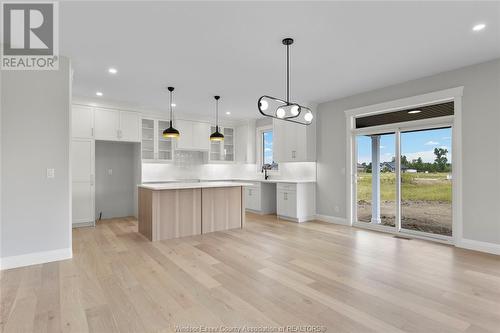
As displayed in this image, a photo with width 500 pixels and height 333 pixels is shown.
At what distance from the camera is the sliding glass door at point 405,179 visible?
15.1ft

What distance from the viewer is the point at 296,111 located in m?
3.63

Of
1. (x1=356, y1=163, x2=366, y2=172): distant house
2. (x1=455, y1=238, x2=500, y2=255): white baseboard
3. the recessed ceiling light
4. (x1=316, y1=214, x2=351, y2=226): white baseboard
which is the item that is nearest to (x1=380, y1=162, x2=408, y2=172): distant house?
(x1=356, y1=163, x2=366, y2=172): distant house

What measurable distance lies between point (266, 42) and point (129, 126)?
4359mm

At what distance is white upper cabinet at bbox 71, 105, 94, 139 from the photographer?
5.64 m

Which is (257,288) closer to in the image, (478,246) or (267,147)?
(478,246)

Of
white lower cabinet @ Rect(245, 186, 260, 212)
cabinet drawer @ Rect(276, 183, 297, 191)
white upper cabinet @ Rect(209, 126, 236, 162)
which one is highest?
white upper cabinet @ Rect(209, 126, 236, 162)

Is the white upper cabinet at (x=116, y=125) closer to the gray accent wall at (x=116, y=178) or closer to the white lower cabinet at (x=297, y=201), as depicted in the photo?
the gray accent wall at (x=116, y=178)

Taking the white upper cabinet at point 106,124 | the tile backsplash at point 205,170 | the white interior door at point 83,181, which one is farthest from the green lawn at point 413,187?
the white interior door at point 83,181

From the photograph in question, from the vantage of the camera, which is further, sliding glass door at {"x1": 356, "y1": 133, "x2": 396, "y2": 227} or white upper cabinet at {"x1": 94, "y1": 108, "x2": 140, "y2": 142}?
white upper cabinet at {"x1": 94, "y1": 108, "x2": 140, "y2": 142}

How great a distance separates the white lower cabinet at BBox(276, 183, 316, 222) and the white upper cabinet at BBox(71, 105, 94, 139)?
4.53 metres

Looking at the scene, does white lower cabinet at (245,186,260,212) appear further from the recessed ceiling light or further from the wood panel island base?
the recessed ceiling light

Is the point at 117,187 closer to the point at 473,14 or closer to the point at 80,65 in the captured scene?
the point at 80,65

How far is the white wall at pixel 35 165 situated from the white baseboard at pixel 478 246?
5.81 meters

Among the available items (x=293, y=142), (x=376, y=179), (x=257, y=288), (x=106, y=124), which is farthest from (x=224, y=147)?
(x=257, y=288)
